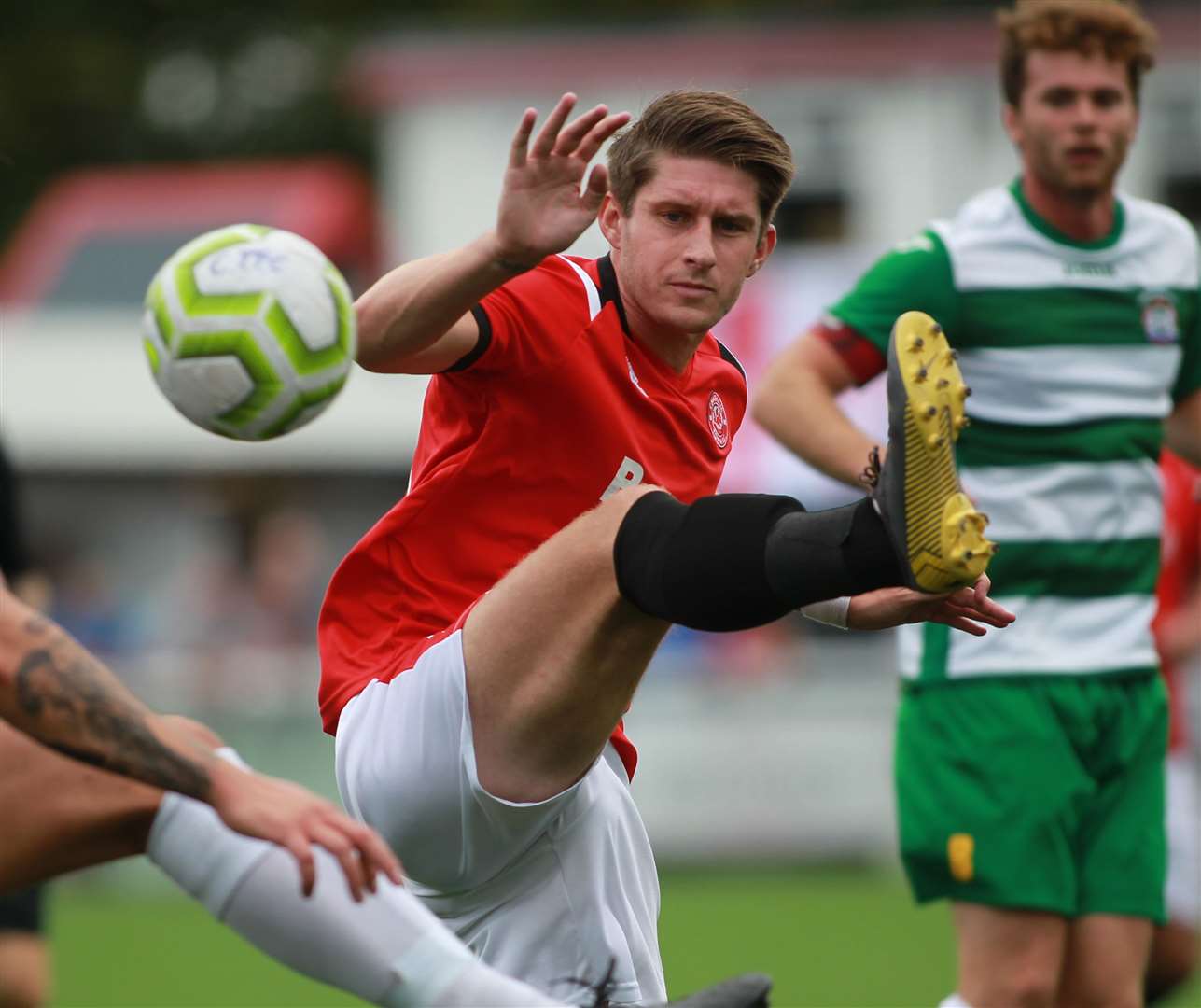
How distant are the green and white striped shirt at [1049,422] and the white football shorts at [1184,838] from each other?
1609 millimetres

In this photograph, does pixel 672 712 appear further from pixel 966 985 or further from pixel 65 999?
pixel 966 985

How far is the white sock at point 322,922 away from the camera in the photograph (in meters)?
3.74

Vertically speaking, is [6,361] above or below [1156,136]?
below

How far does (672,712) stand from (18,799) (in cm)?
1021

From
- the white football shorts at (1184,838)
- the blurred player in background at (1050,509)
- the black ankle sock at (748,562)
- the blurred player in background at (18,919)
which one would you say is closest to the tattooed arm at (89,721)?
the black ankle sock at (748,562)

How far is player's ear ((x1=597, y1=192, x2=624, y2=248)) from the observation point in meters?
4.66

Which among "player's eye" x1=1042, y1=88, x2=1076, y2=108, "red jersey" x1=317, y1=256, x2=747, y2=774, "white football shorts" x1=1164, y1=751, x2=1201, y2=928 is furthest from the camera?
"white football shorts" x1=1164, y1=751, x2=1201, y2=928

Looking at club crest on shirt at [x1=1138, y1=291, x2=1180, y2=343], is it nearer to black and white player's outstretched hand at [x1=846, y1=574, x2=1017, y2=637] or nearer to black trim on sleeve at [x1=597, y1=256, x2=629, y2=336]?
black and white player's outstretched hand at [x1=846, y1=574, x2=1017, y2=637]

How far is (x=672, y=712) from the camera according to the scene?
45.1ft

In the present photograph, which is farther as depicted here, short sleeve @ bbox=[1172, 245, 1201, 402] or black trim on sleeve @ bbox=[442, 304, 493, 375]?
short sleeve @ bbox=[1172, 245, 1201, 402]

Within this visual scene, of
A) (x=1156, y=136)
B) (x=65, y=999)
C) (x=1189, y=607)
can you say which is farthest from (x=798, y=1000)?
(x=1156, y=136)

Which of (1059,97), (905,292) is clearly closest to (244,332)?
(905,292)

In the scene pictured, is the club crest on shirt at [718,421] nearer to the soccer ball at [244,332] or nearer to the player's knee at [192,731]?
the soccer ball at [244,332]

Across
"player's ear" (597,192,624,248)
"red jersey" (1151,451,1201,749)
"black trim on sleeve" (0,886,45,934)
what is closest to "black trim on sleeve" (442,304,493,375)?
"player's ear" (597,192,624,248)
